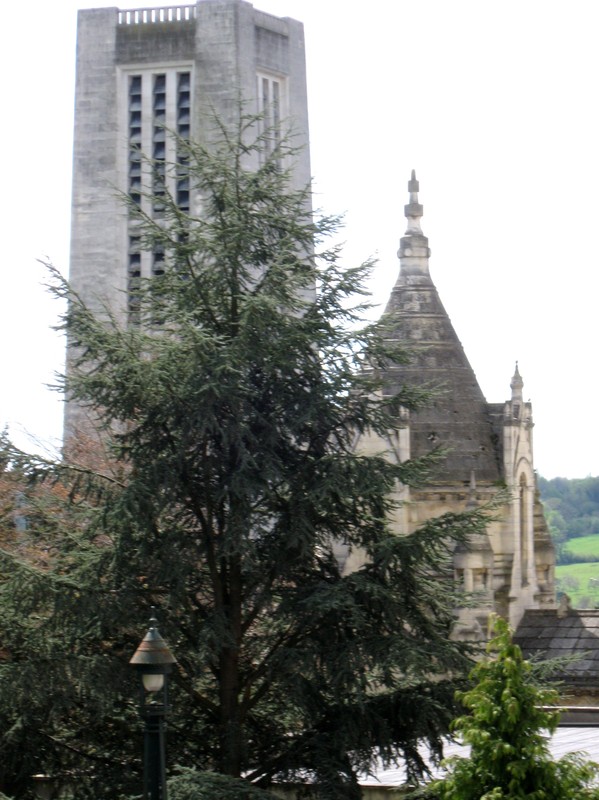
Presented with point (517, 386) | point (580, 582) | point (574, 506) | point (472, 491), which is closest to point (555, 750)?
point (472, 491)

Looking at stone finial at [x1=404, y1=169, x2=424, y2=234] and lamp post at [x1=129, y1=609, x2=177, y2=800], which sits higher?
stone finial at [x1=404, y1=169, x2=424, y2=234]

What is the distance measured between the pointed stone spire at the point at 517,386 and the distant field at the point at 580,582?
64588 millimetres

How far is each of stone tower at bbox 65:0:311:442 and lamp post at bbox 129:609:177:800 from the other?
43.8 meters

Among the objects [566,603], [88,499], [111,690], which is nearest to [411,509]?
[566,603]

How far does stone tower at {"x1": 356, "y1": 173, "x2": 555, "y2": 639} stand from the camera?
91.9 ft

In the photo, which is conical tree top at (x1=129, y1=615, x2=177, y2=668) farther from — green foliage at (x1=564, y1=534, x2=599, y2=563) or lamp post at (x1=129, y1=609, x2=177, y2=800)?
green foliage at (x1=564, y1=534, x2=599, y2=563)

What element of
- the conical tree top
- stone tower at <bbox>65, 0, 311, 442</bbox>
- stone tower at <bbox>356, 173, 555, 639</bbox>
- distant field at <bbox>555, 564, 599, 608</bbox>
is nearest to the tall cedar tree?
the conical tree top

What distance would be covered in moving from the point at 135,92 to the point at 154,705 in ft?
155

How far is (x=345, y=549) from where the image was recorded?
27.6 m

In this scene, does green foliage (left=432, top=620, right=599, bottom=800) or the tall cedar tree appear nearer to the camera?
green foliage (left=432, top=620, right=599, bottom=800)

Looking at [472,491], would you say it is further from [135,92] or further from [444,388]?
[135,92]

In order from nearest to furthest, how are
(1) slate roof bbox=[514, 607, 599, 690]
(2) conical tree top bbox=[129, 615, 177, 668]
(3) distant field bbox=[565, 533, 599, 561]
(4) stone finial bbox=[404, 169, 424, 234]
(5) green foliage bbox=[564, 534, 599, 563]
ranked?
(2) conical tree top bbox=[129, 615, 177, 668], (1) slate roof bbox=[514, 607, 599, 690], (4) stone finial bbox=[404, 169, 424, 234], (5) green foliage bbox=[564, 534, 599, 563], (3) distant field bbox=[565, 533, 599, 561]

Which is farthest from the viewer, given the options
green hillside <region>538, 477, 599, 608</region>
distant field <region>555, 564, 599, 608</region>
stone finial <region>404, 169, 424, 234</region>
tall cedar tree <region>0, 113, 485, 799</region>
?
green hillside <region>538, 477, 599, 608</region>

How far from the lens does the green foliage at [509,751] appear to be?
595 inches
